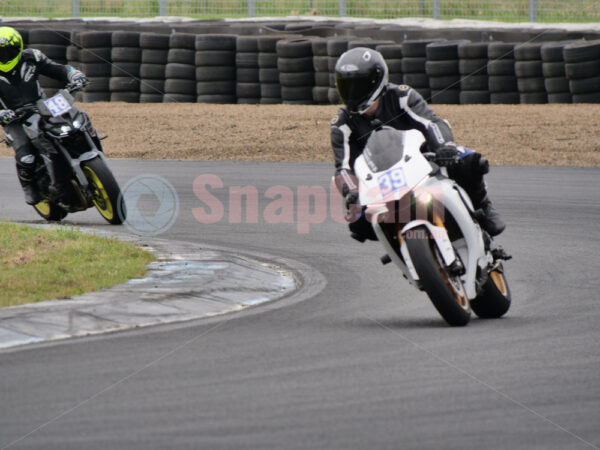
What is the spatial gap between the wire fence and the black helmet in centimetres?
1896

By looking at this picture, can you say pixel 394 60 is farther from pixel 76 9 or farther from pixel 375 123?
pixel 375 123

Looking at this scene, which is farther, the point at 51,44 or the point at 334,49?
the point at 51,44

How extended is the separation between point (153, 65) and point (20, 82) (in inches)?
453

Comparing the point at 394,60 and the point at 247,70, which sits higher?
the point at 394,60

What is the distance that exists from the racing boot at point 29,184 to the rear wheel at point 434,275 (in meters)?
5.98

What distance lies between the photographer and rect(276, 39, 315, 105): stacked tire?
2092 centimetres

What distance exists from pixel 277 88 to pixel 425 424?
17.7 meters

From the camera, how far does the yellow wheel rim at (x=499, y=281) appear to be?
22.2 feet

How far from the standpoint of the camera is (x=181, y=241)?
387 inches

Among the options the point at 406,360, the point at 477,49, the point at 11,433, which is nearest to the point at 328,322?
the point at 406,360

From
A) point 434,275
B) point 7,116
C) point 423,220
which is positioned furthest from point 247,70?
point 434,275

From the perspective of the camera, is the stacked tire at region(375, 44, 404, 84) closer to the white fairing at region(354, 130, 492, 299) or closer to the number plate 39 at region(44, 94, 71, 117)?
the number plate 39 at region(44, 94, 71, 117)

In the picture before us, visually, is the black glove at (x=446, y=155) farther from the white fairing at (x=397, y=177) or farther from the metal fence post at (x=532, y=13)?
the metal fence post at (x=532, y=13)

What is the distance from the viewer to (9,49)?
34.7 ft
